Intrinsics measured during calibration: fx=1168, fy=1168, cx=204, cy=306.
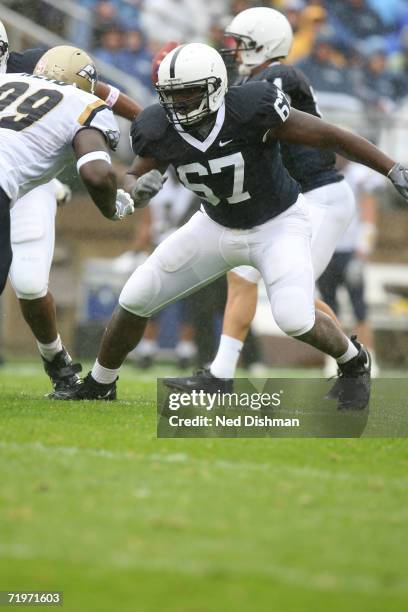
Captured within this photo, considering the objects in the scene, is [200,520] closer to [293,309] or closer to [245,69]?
Result: [293,309]

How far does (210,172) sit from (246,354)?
4544mm

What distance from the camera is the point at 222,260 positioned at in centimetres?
491

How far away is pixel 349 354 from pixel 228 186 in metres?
0.92

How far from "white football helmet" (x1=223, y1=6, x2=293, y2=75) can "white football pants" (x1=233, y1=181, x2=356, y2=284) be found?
2.46ft

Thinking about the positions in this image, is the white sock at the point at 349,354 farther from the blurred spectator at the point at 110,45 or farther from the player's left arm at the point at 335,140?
the blurred spectator at the point at 110,45

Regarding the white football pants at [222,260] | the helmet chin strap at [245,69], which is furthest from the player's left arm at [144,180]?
the helmet chin strap at [245,69]

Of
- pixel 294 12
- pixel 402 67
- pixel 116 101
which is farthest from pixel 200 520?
pixel 402 67

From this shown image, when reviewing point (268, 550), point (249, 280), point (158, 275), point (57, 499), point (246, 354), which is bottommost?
point (246, 354)

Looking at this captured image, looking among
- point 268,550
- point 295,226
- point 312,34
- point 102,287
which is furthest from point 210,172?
point 312,34

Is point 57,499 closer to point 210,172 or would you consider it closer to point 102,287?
point 210,172

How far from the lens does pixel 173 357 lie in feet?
37.2

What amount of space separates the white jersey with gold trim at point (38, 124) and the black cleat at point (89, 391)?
100cm

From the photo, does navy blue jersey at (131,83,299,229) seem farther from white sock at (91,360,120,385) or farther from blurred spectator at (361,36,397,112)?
blurred spectator at (361,36,397,112)

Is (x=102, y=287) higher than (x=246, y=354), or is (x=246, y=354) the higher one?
(x=246, y=354)
